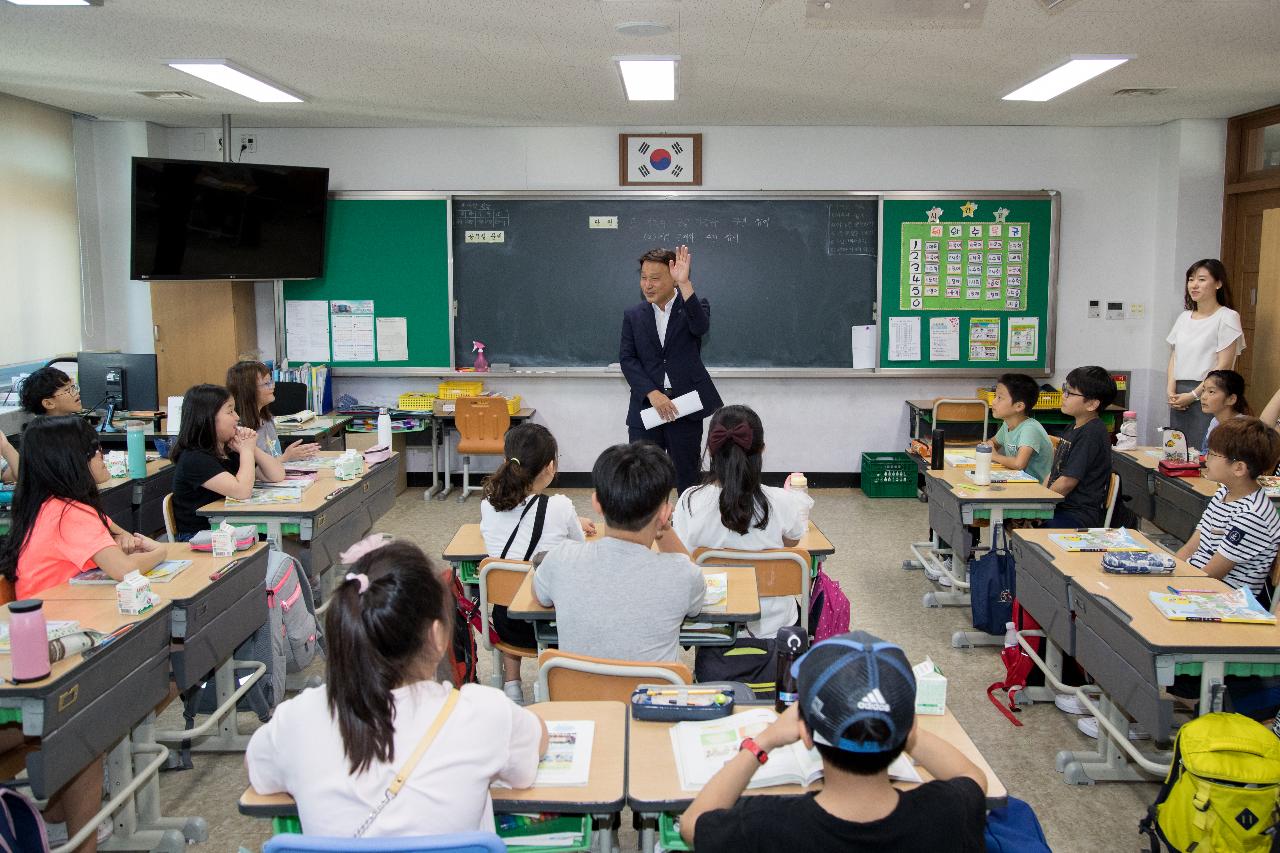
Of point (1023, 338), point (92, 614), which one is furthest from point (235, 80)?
point (1023, 338)

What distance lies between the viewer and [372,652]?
1.71 meters

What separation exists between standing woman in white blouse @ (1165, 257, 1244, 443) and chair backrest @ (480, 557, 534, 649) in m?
4.45

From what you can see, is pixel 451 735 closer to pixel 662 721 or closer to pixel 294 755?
pixel 294 755

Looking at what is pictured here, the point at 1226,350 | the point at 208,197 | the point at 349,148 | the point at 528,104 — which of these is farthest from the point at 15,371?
the point at 1226,350

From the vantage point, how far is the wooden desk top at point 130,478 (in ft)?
15.7

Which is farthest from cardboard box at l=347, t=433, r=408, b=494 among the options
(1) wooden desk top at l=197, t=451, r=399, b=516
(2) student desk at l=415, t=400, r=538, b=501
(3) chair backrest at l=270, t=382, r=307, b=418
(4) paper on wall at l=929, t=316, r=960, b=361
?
(4) paper on wall at l=929, t=316, r=960, b=361

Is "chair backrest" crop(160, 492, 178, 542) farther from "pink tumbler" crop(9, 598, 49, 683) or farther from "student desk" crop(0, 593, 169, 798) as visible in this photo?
"pink tumbler" crop(9, 598, 49, 683)

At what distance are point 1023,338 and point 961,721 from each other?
444 centimetres

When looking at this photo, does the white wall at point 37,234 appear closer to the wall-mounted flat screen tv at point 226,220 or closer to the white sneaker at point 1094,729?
the wall-mounted flat screen tv at point 226,220

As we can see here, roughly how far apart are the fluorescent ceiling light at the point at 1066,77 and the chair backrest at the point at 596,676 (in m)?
4.12

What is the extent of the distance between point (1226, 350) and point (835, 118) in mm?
2911

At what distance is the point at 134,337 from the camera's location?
751 cm

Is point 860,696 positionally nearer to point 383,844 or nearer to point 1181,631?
point 383,844

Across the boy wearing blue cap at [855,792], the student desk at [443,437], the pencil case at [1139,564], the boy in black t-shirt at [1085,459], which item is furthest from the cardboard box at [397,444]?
the boy wearing blue cap at [855,792]
